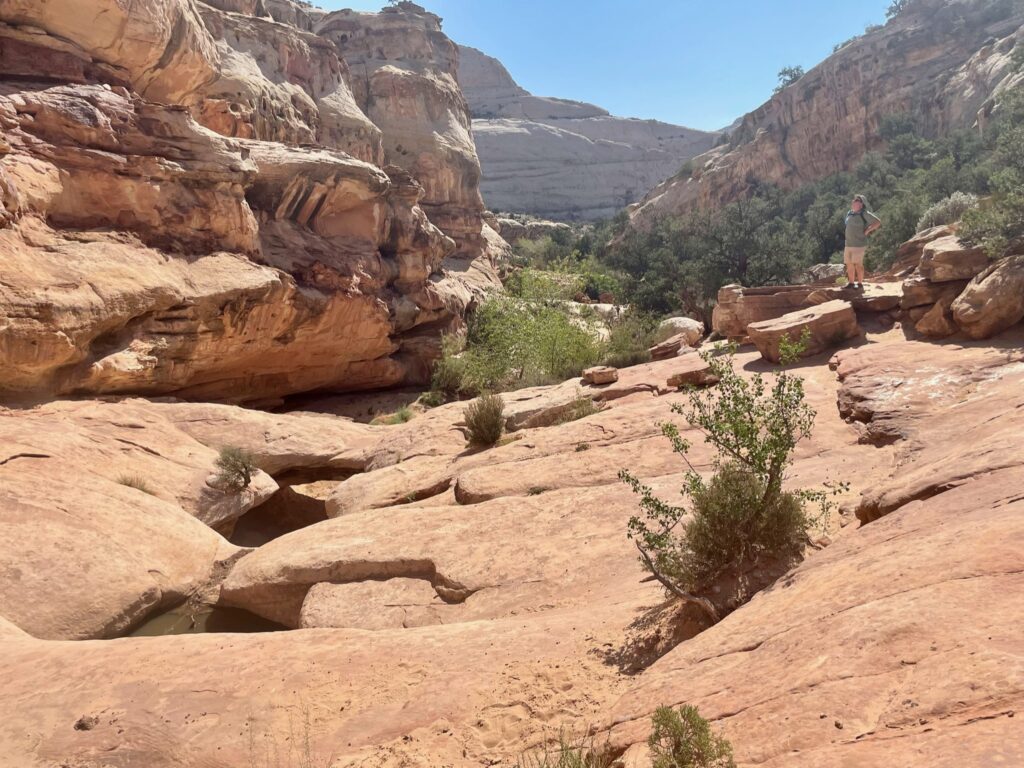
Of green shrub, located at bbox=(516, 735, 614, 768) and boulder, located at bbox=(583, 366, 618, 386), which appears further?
boulder, located at bbox=(583, 366, 618, 386)

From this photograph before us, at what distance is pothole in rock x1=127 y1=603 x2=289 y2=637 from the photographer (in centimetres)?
806

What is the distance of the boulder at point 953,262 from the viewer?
1097 centimetres

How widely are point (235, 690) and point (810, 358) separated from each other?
10.6 meters

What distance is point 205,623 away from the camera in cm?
826

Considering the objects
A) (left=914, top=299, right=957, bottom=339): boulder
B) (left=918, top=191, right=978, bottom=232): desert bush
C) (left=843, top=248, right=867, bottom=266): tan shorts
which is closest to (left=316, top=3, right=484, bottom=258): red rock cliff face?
(left=918, top=191, right=978, bottom=232): desert bush

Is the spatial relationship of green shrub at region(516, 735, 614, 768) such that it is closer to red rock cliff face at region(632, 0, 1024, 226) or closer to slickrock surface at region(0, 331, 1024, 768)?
slickrock surface at region(0, 331, 1024, 768)

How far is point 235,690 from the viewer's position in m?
4.66

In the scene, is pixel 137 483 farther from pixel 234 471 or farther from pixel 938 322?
pixel 938 322

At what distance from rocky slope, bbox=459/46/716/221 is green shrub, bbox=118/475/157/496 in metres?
75.0

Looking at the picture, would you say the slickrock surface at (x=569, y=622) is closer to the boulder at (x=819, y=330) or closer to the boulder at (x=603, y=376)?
the boulder at (x=819, y=330)

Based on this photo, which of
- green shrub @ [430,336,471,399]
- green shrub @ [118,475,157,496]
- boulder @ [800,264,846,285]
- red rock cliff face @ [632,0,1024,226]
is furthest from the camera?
red rock cliff face @ [632,0,1024,226]

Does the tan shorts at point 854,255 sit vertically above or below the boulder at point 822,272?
below

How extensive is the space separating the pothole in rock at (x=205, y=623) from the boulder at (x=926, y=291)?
11.4 metres

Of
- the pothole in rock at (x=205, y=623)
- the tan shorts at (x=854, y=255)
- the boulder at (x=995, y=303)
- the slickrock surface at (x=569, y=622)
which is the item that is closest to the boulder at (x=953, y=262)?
the boulder at (x=995, y=303)
